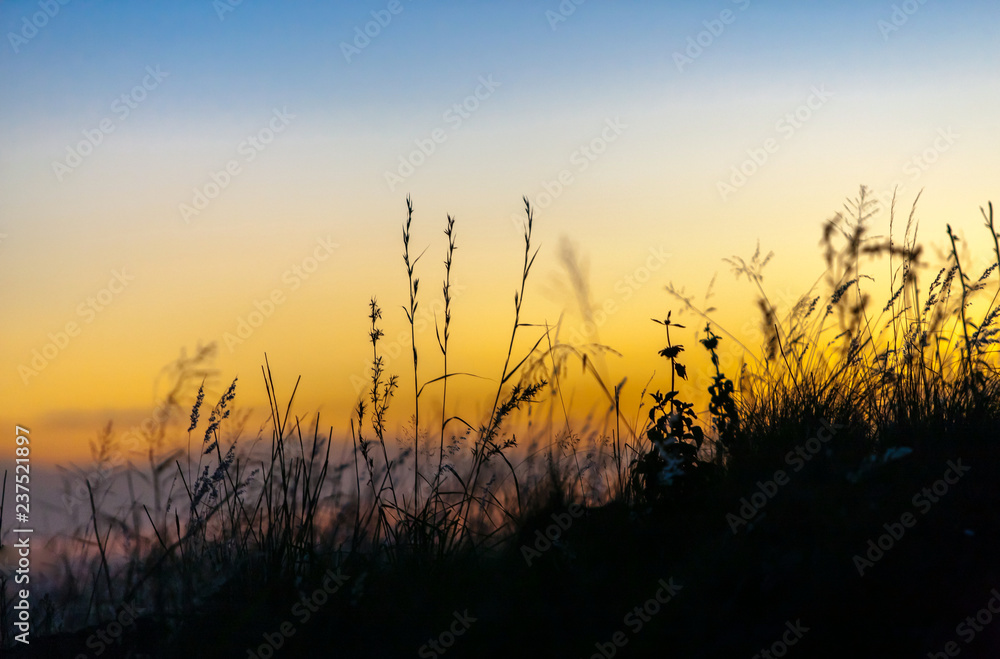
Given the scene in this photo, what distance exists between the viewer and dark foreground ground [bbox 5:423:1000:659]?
2.78 meters

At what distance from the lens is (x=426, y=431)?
4.06m

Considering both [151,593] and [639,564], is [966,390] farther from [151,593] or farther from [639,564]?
[151,593]

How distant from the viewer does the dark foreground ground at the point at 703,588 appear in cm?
278

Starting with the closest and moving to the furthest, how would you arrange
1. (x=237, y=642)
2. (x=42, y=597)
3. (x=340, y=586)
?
1. (x=237, y=642)
2. (x=340, y=586)
3. (x=42, y=597)

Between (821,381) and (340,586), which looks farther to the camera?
(821,381)

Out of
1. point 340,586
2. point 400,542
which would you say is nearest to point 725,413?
point 400,542

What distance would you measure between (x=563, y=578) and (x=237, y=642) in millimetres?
1257

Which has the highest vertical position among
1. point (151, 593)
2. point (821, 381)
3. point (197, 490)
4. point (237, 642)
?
point (821, 381)

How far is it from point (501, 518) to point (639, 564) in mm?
746

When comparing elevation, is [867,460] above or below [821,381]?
below

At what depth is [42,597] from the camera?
3.66 meters

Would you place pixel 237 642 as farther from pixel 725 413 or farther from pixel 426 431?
pixel 725 413

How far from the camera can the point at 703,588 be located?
9.78ft

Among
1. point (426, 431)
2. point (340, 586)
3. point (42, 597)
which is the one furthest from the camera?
point (426, 431)
